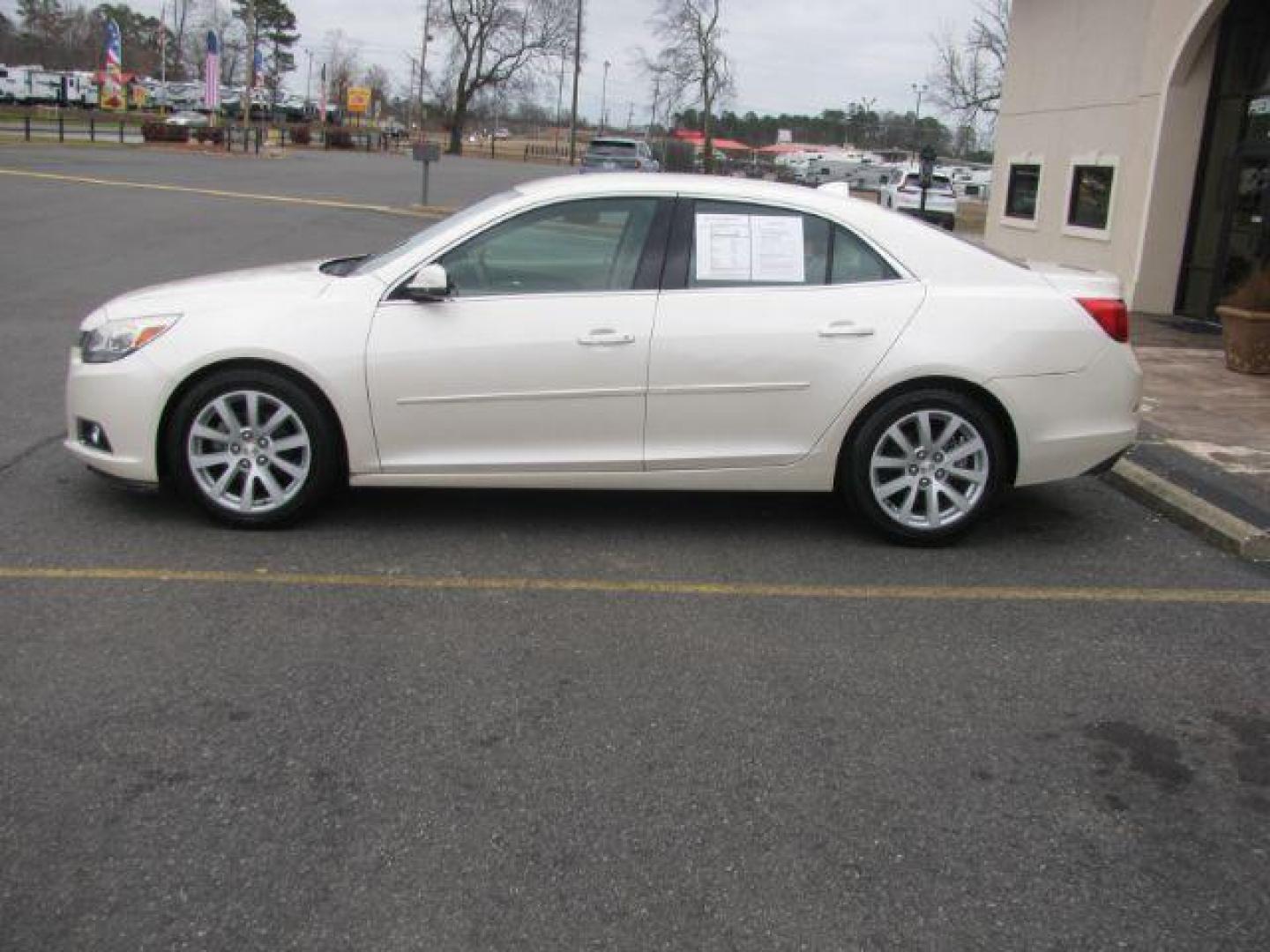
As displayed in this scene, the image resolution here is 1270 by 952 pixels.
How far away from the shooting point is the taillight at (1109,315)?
227 inches

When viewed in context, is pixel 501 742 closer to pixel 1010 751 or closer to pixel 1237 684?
pixel 1010 751

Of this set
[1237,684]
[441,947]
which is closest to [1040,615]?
[1237,684]

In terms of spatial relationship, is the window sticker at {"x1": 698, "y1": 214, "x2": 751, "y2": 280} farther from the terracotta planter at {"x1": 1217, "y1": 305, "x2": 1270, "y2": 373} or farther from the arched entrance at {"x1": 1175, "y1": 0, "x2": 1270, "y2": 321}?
the arched entrance at {"x1": 1175, "y1": 0, "x2": 1270, "y2": 321}

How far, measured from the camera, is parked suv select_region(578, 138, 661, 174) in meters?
34.7

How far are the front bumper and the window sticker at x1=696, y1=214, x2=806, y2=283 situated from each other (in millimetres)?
2455

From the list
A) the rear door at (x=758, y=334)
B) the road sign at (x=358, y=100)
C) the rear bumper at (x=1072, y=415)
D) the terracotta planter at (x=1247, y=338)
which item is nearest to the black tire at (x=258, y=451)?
the rear door at (x=758, y=334)

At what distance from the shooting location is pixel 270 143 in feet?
188

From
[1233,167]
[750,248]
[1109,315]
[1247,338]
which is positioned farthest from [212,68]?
[1109,315]

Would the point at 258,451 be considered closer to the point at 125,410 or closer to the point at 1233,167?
the point at 125,410

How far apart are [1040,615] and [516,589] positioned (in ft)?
6.84

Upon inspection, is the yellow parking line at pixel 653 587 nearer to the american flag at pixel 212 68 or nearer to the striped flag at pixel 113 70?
the american flag at pixel 212 68

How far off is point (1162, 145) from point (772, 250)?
10.6 meters

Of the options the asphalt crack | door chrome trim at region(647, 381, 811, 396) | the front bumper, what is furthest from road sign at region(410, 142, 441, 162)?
door chrome trim at region(647, 381, 811, 396)

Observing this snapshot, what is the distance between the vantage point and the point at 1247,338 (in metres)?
10.3
